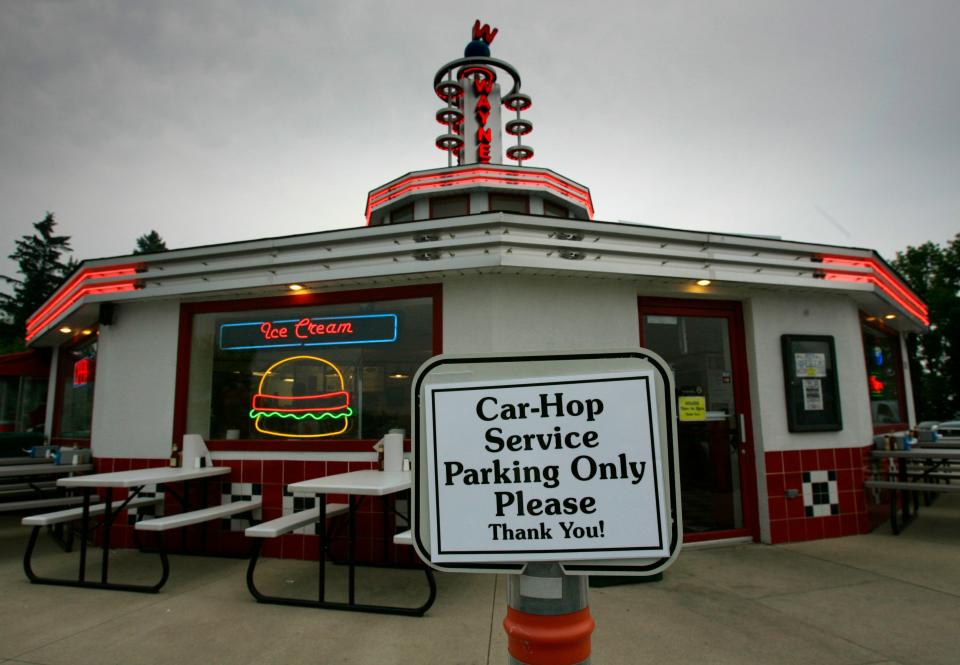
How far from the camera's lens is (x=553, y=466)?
1.19 meters

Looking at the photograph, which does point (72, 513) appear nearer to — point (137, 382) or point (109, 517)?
point (109, 517)

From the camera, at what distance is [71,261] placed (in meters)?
37.8

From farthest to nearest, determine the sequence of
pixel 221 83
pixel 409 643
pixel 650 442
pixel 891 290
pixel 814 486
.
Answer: pixel 221 83
pixel 891 290
pixel 814 486
pixel 409 643
pixel 650 442

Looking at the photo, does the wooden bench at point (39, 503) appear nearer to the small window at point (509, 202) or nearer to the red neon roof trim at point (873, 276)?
the small window at point (509, 202)

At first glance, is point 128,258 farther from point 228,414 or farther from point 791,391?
point 791,391

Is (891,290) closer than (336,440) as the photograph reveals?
No

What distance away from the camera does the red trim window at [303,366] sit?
16.5ft

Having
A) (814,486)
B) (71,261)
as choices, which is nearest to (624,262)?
(814,486)

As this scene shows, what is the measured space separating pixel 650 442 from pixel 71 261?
156 ft

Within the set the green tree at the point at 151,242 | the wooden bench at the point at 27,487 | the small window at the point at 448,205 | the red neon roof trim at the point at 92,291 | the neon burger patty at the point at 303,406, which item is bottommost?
the wooden bench at the point at 27,487

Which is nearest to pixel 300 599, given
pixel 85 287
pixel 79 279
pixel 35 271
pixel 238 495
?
pixel 238 495

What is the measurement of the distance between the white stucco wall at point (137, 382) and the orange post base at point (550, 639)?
17.8 ft

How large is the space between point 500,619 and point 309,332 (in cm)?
321

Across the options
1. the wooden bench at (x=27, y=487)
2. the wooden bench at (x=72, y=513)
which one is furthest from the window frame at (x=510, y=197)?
the wooden bench at (x=27, y=487)
